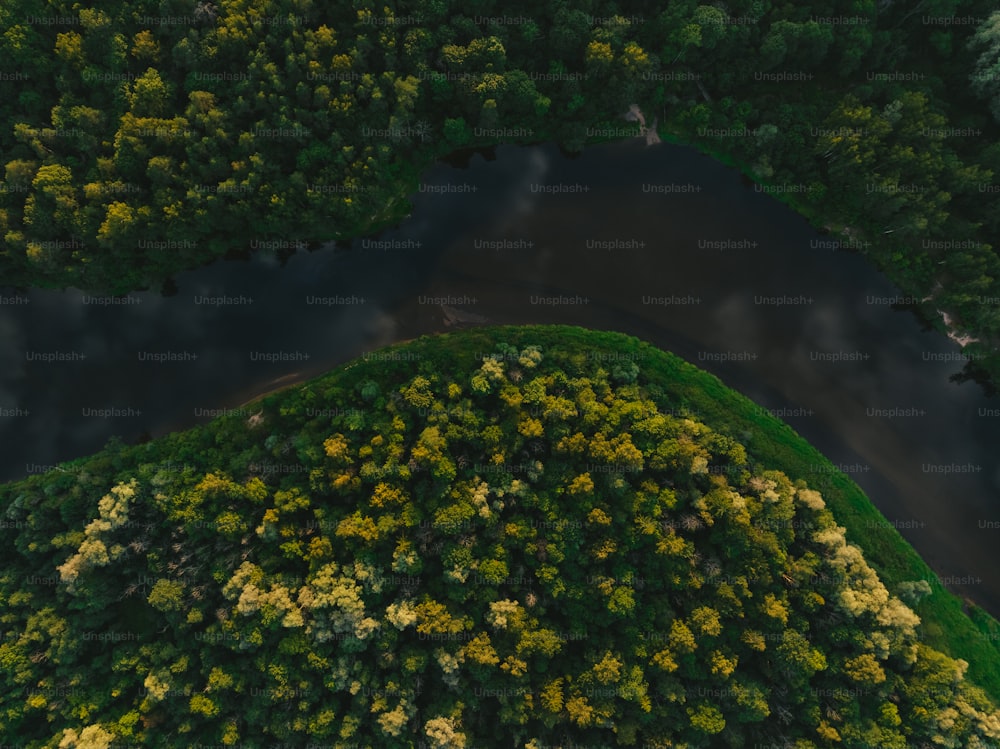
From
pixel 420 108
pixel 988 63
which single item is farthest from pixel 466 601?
pixel 988 63

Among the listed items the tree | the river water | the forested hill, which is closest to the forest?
the tree

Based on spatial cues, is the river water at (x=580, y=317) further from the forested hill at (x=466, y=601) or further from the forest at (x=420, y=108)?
the forested hill at (x=466, y=601)

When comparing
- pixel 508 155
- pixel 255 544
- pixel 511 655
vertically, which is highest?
pixel 508 155

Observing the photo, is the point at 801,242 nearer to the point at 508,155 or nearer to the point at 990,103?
the point at 990,103

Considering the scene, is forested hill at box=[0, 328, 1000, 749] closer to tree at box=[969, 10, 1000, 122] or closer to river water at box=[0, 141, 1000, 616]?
river water at box=[0, 141, 1000, 616]

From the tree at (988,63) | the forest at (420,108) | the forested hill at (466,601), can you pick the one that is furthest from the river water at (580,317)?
the tree at (988,63)

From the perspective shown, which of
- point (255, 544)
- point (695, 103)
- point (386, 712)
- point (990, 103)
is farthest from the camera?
point (695, 103)

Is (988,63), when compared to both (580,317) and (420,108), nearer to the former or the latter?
(580,317)

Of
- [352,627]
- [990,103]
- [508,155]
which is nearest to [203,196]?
[508,155]
